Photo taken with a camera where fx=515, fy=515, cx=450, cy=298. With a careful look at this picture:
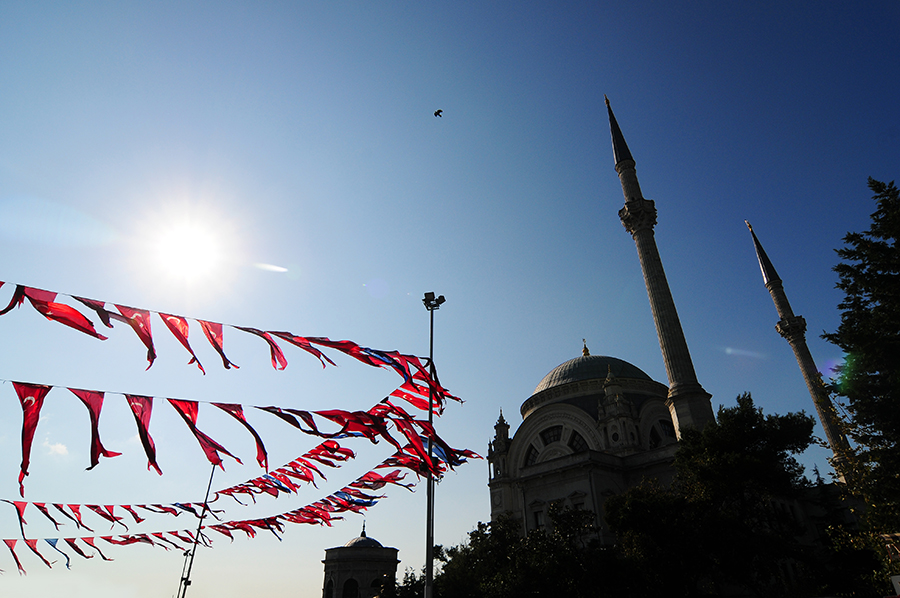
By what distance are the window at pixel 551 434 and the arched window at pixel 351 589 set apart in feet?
75.2

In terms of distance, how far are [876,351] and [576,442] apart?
25.4 metres

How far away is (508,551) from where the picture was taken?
26.4 m

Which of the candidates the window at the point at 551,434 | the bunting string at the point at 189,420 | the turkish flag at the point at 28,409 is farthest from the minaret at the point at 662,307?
the turkish flag at the point at 28,409

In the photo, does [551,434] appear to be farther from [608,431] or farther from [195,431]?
[195,431]

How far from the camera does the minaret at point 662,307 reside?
93.0 feet

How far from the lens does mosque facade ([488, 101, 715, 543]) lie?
31.1 m

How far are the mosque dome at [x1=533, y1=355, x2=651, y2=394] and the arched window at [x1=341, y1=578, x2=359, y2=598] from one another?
24.9 m

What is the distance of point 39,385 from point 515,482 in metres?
37.5

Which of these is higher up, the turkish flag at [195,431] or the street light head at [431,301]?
the street light head at [431,301]

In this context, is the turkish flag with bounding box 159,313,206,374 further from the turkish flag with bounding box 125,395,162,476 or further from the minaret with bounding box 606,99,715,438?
the minaret with bounding box 606,99,715,438

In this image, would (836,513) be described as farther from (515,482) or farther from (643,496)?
(515,482)

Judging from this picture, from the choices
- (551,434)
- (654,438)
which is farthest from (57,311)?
(654,438)

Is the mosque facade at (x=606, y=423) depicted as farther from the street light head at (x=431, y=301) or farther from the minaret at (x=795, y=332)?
the street light head at (x=431, y=301)

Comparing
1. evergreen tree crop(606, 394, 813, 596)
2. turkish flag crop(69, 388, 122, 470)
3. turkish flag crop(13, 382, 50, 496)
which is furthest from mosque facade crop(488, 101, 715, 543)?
turkish flag crop(13, 382, 50, 496)
